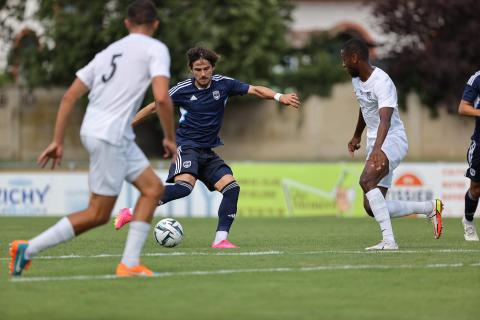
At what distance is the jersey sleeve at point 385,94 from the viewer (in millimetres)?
11328

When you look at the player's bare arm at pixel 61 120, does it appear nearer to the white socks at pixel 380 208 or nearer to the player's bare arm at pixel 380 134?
the player's bare arm at pixel 380 134

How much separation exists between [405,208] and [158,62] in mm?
4668

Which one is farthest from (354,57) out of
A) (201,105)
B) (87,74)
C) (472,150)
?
(87,74)

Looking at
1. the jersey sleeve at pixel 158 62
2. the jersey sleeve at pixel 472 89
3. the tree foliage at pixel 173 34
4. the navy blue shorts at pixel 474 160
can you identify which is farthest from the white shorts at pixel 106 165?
the tree foliage at pixel 173 34

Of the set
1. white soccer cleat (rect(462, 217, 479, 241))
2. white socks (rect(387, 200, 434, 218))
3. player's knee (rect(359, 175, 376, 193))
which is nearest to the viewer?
player's knee (rect(359, 175, 376, 193))

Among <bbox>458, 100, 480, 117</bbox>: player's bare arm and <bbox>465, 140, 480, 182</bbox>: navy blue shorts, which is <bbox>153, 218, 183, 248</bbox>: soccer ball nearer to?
<bbox>458, 100, 480, 117</bbox>: player's bare arm

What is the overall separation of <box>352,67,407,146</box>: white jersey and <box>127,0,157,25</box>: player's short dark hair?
3.53 m

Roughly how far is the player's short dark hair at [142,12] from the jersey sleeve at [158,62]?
259 mm

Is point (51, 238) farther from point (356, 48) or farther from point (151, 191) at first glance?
point (356, 48)

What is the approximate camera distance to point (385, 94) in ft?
37.2

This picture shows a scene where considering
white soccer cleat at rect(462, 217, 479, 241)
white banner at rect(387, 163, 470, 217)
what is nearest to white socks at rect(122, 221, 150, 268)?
white soccer cleat at rect(462, 217, 479, 241)

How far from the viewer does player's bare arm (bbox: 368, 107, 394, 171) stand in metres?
11.1

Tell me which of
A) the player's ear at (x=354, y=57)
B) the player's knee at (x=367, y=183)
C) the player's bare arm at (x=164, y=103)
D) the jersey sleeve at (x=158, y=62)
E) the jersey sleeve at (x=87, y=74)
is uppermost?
the player's ear at (x=354, y=57)

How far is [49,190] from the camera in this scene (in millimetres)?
24109
